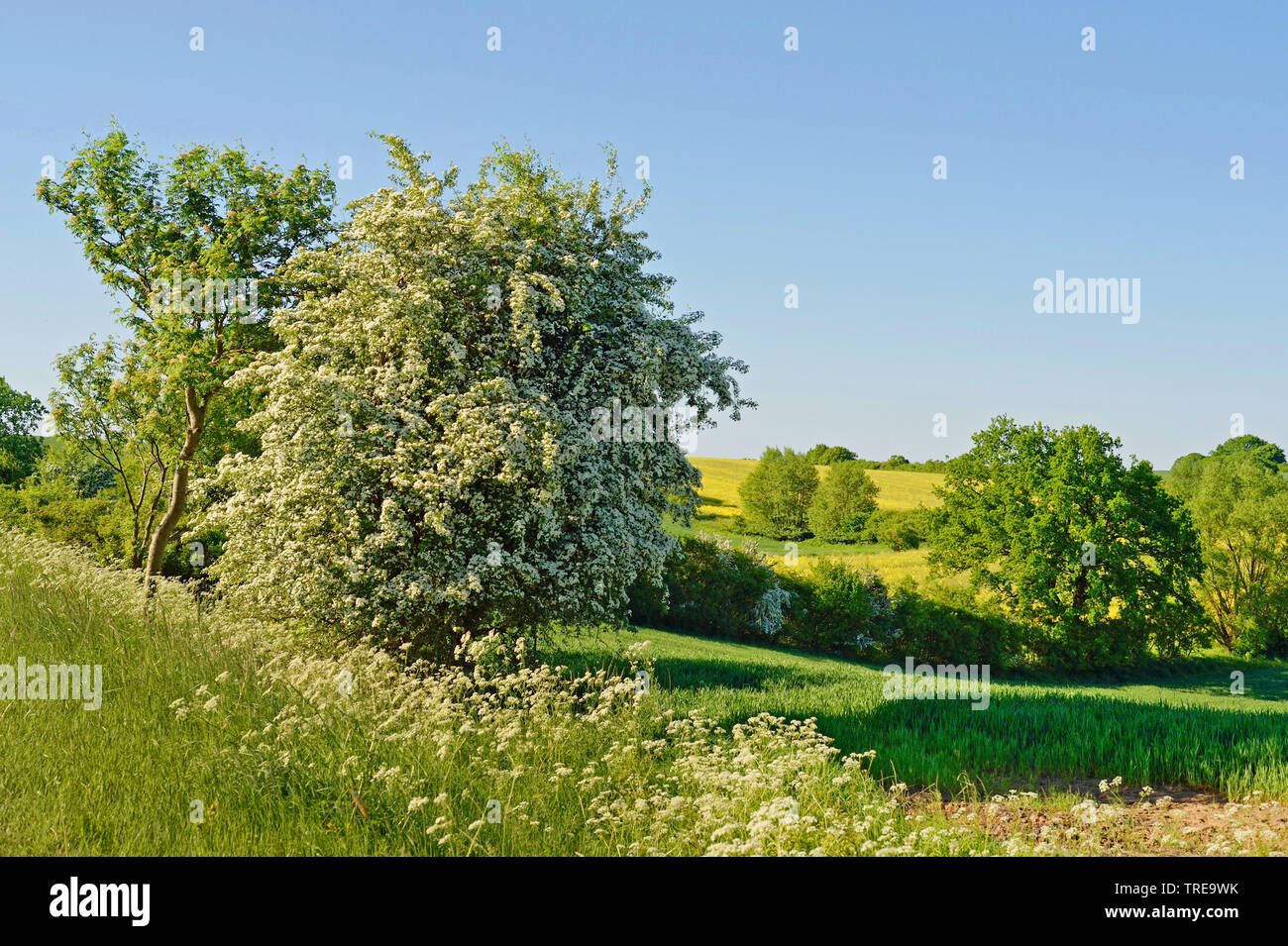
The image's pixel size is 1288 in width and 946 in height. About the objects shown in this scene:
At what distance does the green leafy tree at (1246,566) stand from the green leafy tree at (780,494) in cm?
3471

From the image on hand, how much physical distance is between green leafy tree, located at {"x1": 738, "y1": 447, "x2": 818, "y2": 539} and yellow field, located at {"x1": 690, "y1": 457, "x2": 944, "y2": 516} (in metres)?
3.62

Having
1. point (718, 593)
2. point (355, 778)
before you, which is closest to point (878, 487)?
point (718, 593)

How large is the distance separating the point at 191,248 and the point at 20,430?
52779mm

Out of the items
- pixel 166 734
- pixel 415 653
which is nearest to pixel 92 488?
pixel 415 653

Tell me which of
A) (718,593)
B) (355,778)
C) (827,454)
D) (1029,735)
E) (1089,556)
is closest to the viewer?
(355,778)

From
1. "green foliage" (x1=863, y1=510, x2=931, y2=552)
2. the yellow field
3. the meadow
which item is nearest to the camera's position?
the meadow

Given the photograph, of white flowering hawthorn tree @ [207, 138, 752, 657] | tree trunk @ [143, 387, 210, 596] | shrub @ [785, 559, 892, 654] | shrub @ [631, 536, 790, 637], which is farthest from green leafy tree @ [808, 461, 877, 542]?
white flowering hawthorn tree @ [207, 138, 752, 657]

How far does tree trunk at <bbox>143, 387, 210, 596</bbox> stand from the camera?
66.4 ft

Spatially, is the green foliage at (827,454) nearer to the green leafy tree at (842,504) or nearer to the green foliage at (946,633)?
the green leafy tree at (842,504)

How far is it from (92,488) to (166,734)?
57802mm

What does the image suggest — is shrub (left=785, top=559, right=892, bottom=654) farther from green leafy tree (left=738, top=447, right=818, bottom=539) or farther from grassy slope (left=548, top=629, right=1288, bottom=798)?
green leafy tree (left=738, top=447, right=818, bottom=539)

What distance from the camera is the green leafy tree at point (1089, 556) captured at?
39188 millimetres

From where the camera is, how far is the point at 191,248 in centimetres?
1966

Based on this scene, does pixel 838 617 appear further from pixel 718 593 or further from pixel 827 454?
pixel 827 454
